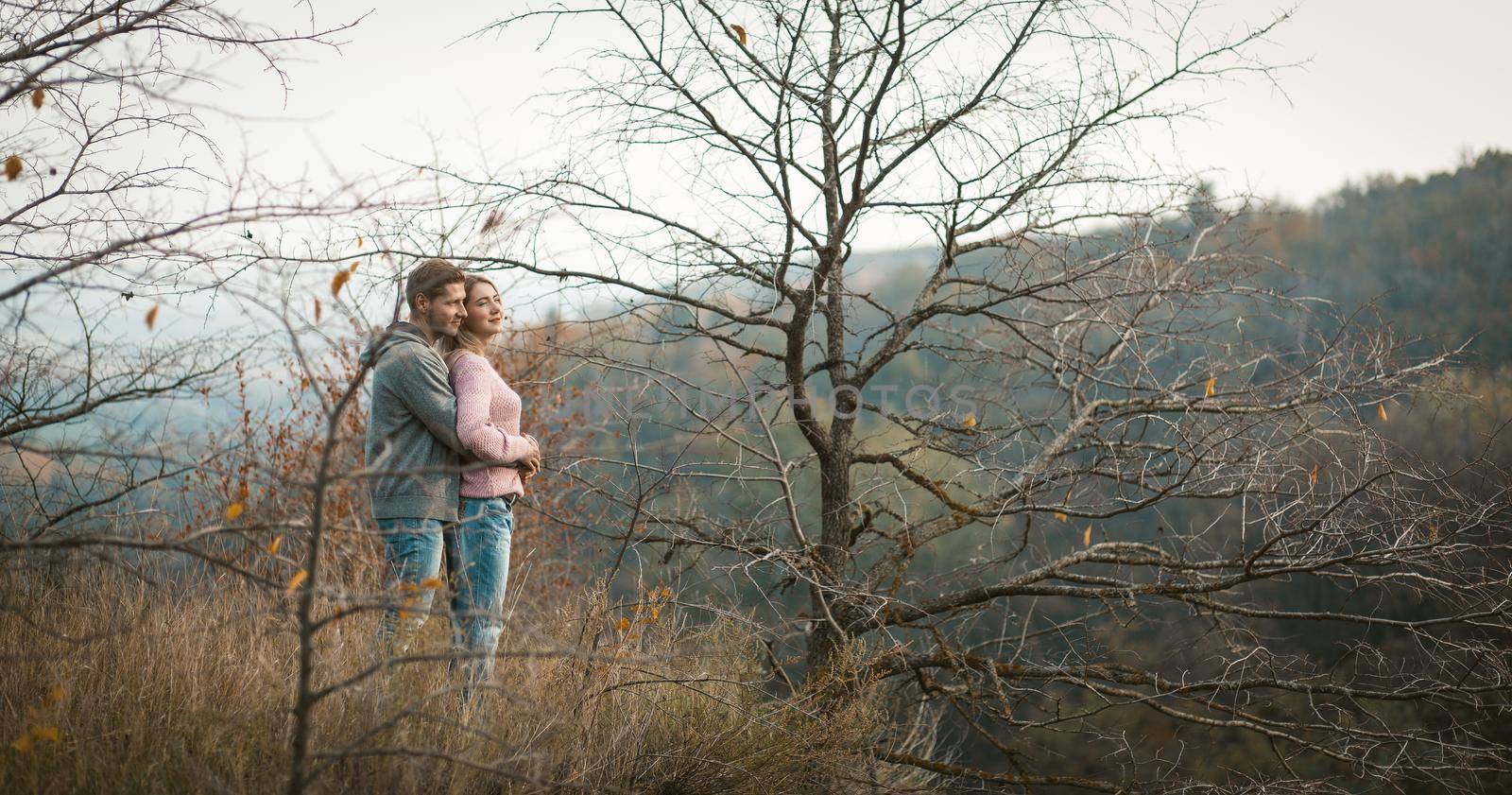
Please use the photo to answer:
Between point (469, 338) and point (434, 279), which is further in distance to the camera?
point (469, 338)

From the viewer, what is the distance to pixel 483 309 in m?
3.41

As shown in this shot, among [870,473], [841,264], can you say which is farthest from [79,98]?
[870,473]

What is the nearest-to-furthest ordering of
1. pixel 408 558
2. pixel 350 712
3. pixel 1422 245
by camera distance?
pixel 350 712, pixel 408 558, pixel 1422 245

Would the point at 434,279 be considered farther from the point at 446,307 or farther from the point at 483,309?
the point at 483,309

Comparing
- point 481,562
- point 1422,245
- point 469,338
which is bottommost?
point 481,562

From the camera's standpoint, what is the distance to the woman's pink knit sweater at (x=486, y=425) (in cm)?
311

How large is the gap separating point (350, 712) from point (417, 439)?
82 centimetres

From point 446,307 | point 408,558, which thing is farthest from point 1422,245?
point 408,558

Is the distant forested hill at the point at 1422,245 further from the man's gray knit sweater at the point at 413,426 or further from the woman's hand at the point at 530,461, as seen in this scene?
the man's gray knit sweater at the point at 413,426

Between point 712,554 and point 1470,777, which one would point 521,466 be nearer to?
point 712,554

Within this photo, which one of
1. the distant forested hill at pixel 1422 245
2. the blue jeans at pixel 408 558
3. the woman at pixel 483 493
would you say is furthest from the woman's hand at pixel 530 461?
the distant forested hill at pixel 1422 245

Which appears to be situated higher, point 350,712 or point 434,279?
point 434,279

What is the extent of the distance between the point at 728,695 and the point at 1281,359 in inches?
146

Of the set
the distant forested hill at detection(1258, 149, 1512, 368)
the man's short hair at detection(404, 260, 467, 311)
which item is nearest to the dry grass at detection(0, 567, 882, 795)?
the man's short hair at detection(404, 260, 467, 311)
